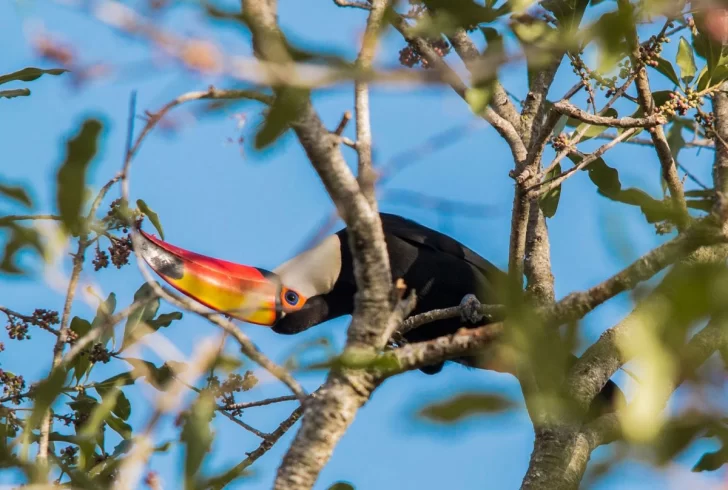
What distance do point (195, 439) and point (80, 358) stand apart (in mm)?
1542

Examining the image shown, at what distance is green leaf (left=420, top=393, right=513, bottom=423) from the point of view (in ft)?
4.03

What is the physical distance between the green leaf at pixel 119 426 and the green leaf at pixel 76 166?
5.77 feet

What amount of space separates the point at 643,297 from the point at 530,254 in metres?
2.26

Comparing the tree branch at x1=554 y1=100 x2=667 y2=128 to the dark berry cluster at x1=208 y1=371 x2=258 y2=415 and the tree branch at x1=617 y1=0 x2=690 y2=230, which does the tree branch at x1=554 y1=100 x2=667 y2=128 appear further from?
the dark berry cluster at x1=208 y1=371 x2=258 y2=415

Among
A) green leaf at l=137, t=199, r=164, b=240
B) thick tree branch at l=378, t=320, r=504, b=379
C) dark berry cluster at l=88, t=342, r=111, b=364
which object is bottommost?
thick tree branch at l=378, t=320, r=504, b=379

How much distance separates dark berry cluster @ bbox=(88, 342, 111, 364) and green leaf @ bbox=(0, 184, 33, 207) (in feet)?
5.07

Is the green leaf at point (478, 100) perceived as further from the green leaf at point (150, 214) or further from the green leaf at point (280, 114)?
the green leaf at point (150, 214)

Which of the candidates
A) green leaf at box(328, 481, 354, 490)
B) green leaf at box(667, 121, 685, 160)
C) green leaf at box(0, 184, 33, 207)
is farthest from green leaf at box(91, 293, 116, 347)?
green leaf at box(667, 121, 685, 160)

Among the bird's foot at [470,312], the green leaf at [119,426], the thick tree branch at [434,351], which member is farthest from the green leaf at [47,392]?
the bird's foot at [470,312]

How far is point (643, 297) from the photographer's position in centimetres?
137

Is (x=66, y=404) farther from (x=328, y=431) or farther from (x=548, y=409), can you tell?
(x=548, y=409)

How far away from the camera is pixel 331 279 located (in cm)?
465

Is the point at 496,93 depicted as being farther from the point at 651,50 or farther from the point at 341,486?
the point at 341,486

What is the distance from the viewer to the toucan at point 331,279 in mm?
3977
